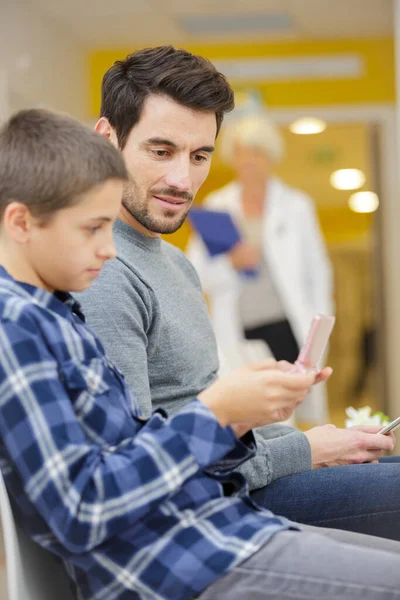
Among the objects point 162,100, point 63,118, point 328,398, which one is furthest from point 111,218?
point 328,398

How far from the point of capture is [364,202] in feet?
20.8

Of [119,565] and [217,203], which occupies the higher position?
[217,203]

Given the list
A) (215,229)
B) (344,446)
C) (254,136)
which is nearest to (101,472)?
(344,446)

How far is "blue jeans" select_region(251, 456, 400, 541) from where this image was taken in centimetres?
132

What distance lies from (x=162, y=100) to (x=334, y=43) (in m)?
4.81

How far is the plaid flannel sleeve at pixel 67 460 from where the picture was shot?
34.3 inches

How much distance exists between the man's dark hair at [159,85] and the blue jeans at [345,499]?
0.61 metres

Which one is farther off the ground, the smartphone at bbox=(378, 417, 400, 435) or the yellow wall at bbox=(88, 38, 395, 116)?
the yellow wall at bbox=(88, 38, 395, 116)

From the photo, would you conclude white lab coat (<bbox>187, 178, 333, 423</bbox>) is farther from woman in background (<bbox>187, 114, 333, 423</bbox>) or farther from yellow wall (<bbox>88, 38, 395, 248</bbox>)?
yellow wall (<bbox>88, 38, 395, 248</bbox>)

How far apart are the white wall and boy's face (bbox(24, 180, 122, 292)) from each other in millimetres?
4329

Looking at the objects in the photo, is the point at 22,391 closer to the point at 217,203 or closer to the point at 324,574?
the point at 324,574

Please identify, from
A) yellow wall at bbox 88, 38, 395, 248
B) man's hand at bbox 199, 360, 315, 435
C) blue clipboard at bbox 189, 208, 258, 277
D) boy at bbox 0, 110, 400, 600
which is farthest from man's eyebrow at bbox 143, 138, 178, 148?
yellow wall at bbox 88, 38, 395, 248

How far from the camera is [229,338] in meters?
4.96

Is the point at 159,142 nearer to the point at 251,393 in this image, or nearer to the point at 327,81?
the point at 251,393
